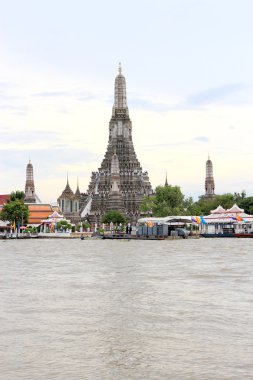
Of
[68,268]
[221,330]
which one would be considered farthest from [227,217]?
[221,330]

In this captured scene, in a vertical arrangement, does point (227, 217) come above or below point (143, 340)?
above

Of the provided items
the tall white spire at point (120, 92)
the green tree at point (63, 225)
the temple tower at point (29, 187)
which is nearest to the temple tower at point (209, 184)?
the tall white spire at point (120, 92)

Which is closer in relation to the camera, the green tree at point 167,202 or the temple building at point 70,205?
the green tree at point 167,202

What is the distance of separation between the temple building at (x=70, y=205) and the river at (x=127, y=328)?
133 meters

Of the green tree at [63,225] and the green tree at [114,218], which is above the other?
the green tree at [114,218]

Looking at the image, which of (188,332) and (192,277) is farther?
(192,277)

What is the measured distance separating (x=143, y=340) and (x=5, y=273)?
22.6 meters

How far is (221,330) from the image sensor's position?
18.4 metres

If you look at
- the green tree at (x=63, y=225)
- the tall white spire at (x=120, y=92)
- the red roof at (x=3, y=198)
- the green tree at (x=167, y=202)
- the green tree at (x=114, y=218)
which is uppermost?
the tall white spire at (x=120, y=92)

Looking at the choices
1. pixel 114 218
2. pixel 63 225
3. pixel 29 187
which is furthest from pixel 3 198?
pixel 114 218

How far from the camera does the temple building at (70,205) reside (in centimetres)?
16650

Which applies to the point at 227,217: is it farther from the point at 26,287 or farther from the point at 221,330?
the point at 221,330

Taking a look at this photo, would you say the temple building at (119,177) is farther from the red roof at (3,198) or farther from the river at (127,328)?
the river at (127,328)

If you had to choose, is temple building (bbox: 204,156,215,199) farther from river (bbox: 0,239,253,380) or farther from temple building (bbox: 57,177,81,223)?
river (bbox: 0,239,253,380)
